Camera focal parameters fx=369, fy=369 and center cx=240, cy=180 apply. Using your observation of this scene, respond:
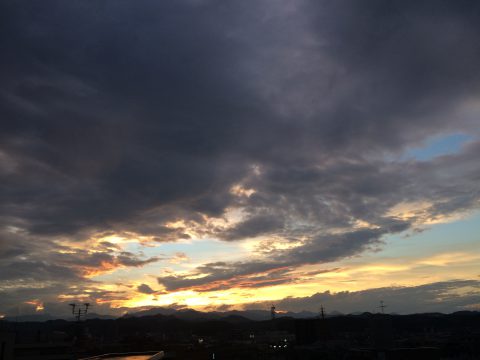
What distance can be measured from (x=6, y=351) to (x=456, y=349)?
98.1 meters

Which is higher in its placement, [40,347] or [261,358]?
[40,347]

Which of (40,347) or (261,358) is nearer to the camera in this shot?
(40,347)

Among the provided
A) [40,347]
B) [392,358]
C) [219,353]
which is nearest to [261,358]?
[219,353]

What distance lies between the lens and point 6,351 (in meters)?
38.8

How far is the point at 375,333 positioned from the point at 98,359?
82716mm

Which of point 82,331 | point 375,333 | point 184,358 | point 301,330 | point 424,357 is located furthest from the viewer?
point 301,330

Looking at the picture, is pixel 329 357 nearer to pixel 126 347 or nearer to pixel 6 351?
pixel 126 347

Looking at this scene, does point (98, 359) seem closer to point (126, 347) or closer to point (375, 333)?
point (126, 347)

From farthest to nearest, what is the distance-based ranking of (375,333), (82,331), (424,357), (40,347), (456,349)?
(82,331)
(375,333)
(456,349)
(424,357)
(40,347)

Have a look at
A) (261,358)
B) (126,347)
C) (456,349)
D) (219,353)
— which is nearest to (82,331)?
(126,347)

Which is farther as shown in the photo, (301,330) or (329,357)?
(301,330)

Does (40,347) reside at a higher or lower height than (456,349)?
higher

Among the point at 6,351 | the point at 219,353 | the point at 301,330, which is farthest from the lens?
the point at 301,330

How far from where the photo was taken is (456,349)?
92188 mm
